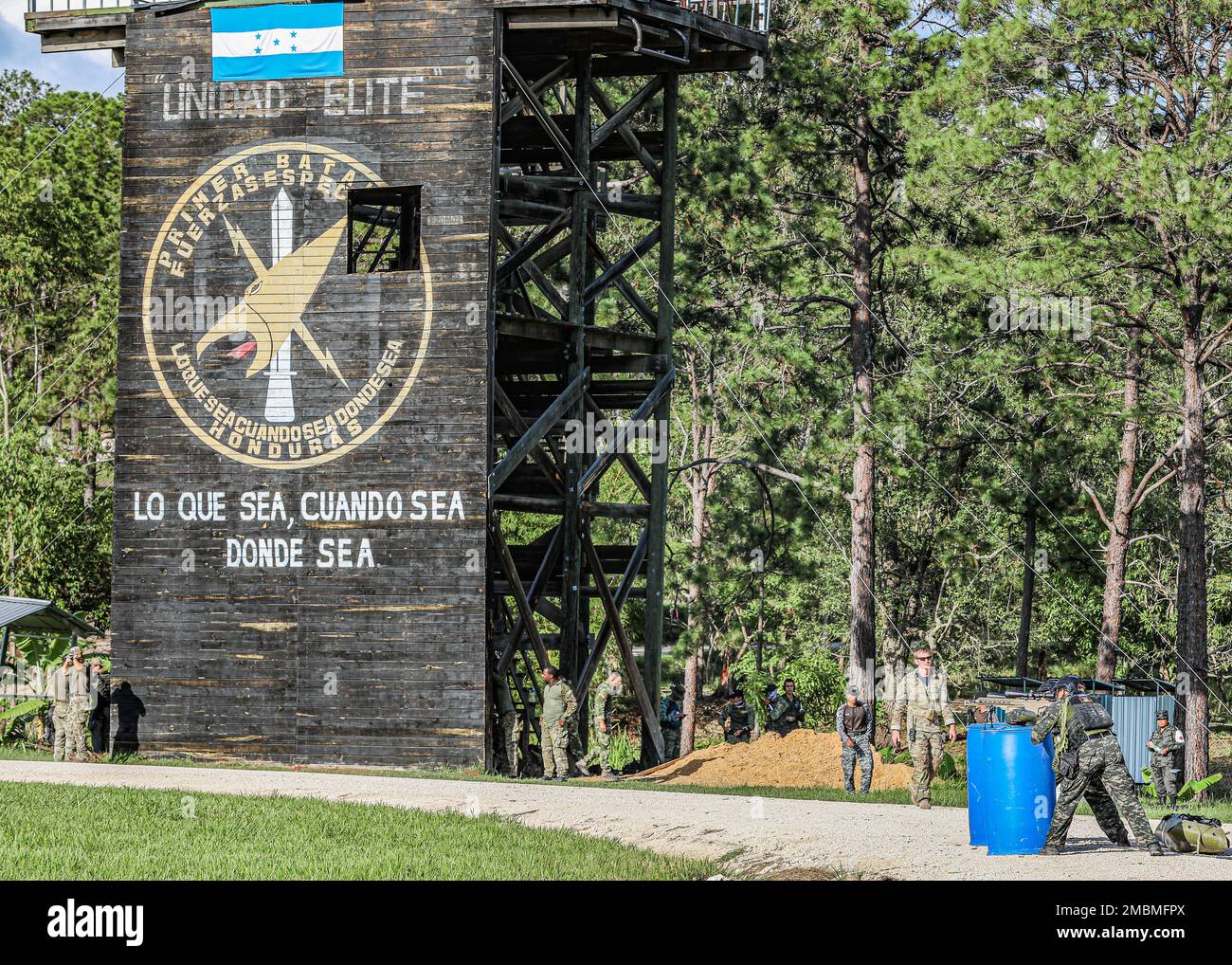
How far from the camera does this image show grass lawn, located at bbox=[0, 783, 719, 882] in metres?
14.6

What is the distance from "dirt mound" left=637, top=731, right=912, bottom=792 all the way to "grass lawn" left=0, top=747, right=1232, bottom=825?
2.59ft

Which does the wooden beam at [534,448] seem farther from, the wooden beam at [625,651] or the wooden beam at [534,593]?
the wooden beam at [625,651]

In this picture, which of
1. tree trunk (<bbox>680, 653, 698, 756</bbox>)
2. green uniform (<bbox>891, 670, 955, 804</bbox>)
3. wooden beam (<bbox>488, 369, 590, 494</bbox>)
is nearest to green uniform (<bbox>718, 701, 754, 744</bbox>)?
tree trunk (<bbox>680, 653, 698, 756</bbox>)

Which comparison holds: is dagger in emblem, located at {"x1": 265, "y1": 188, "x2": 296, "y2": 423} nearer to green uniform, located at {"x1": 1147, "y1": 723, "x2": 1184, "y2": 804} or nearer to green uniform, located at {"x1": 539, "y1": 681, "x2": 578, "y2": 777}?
green uniform, located at {"x1": 539, "y1": 681, "x2": 578, "y2": 777}

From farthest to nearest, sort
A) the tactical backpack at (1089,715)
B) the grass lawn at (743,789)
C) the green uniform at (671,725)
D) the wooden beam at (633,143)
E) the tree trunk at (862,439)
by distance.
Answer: the green uniform at (671,725), the tree trunk at (862,439), the wooden beam at (633,143), the grass lawn at (743,789), the tactical backpack at (1089,715)

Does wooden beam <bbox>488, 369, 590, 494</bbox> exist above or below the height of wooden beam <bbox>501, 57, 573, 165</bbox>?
below

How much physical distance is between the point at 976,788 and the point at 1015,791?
38 centimetres

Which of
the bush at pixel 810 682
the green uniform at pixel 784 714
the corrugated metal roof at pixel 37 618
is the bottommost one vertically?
the bush at pixel 810 682

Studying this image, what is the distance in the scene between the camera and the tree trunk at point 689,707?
41.1 m

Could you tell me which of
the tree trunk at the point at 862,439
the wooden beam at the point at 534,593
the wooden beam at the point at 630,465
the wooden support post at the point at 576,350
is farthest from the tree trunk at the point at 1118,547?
the wooden beam at the point at 534,593

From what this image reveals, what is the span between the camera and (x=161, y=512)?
83.1 feet

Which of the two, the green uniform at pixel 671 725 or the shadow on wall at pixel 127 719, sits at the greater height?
the shadow on wall at pixel 127 719

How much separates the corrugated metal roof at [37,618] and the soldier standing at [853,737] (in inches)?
551

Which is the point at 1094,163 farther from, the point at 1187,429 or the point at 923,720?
the point at 923,720
